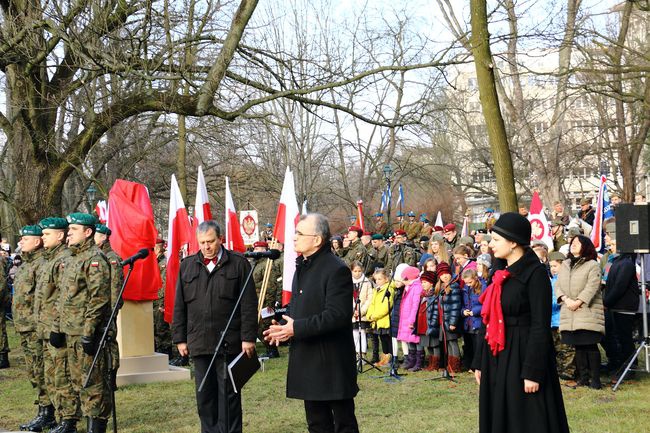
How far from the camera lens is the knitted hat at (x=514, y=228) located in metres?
5.71

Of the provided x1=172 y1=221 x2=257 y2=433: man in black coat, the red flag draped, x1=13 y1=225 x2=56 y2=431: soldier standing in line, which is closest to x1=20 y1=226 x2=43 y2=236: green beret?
x1=13 y1=225 x2=56 y2=431: soldier standing in line

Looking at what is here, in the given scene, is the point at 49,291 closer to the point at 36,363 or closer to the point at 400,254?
the point at 36,363

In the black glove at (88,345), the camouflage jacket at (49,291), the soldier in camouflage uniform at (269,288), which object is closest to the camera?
the black glove at (88,345)

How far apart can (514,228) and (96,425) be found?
4.97m

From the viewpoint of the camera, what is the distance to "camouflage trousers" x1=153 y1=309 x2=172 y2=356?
1568 cm

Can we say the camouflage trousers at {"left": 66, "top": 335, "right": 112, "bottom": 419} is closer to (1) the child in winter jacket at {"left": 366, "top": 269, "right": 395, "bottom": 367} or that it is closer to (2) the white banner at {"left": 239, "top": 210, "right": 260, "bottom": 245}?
(1) the child in winter jacket at {"left": 366, "top": 269, "right": 395, "bottom": 367}

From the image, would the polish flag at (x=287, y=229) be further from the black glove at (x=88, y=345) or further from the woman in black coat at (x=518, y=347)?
the woman in black coat at (x=518, y=347)

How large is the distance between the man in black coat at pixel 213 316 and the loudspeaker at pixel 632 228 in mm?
5806

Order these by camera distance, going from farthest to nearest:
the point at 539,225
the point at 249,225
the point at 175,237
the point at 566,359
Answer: the point at 249,225
the point at 539,225
the point at 175,237
the point at 566,359

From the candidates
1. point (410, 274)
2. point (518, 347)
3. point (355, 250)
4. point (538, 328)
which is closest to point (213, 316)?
point (518, 347)

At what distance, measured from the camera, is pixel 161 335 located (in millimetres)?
15711

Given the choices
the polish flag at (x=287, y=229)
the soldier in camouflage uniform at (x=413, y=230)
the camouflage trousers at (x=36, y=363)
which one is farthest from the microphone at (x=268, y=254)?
the soldier in camouflage uniform at (x=413, y=230)

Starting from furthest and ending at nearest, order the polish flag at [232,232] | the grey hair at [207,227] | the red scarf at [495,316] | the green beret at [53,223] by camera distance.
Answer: the polish flag at [232,232]
the green beret at [53,223]
the grey hair at [207,227]
the red scarf at [495,316]

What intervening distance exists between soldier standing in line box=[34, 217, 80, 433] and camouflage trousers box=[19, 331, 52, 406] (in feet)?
2.28
